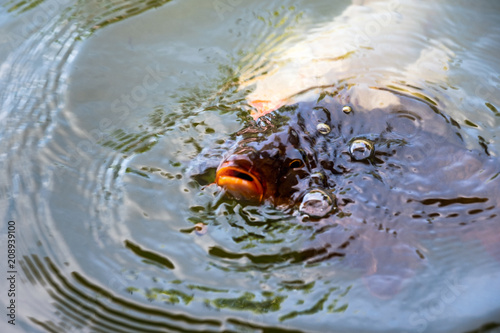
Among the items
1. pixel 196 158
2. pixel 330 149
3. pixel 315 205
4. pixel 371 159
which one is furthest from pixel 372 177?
pixel 196 158

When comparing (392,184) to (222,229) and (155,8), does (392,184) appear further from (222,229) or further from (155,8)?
(155,8)

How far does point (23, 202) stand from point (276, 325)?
1.43 meters

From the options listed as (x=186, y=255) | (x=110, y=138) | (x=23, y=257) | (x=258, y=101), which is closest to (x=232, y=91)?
(x=258, y=101)

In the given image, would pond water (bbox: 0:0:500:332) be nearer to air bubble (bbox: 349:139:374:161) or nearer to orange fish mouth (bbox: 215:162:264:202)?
orange fish mouth (bbox: 215:162:264:202)

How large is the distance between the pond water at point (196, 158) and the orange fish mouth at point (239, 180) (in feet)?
0.40

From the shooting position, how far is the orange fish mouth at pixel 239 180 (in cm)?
233

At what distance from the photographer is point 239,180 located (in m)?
2.35

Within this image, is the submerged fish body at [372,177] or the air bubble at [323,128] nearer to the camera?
the submerged fish body at [372,177]

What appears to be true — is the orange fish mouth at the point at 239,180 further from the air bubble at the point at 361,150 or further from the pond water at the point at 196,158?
the air bubble at the point at 361,150

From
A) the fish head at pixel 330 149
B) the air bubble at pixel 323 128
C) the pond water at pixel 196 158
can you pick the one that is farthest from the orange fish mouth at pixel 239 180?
the air bubble at pixel 323 128

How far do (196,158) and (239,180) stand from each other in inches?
19.2

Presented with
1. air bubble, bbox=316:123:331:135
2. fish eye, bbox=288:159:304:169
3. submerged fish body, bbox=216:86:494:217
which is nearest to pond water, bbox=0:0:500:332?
submerged fish body, bbox=216:86:494:217

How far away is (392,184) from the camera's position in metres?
2.63

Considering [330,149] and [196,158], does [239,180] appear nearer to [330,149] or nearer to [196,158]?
[196,158]
